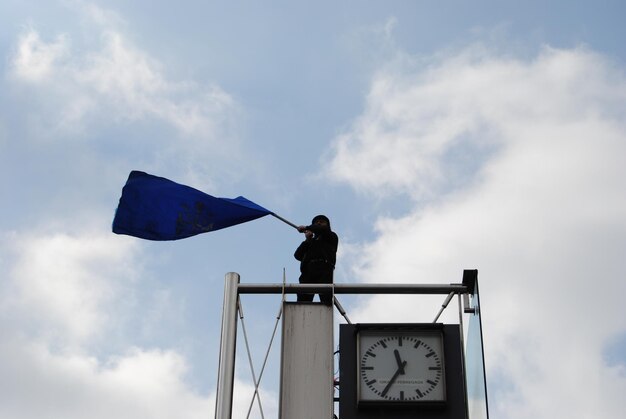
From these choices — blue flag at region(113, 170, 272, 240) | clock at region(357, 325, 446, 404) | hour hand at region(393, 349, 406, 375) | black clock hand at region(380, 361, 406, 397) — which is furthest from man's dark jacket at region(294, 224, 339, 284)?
black clock hand at region(380, 361, 406, 397)

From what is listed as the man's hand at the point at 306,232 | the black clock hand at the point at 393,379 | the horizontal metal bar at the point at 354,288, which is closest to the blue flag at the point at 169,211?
the man's hand at the point at 306,232

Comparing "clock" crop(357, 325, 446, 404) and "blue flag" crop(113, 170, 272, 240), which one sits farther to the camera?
"blue flag" crop(113, 170, 272, 240)

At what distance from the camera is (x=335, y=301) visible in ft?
38.5

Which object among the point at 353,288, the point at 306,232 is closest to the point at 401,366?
the point at 353,288

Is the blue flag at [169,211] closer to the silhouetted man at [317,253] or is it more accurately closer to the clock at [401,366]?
the silhouetted man at [317,253]

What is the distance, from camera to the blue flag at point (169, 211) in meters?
13.1

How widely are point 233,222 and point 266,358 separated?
284cm

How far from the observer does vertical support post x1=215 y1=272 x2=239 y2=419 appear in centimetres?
1072

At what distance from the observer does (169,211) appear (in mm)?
13266

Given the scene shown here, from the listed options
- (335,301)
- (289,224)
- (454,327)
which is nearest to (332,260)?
(289,224)

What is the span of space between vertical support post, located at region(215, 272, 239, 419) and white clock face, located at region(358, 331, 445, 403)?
1.39 m

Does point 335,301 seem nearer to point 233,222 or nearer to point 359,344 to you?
point 359,344

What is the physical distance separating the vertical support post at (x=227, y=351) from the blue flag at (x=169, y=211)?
1593 millimetres

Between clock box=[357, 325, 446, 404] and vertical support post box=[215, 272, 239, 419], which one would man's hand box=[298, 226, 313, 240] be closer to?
vertical support post box=[215, 272, 239, 419]
